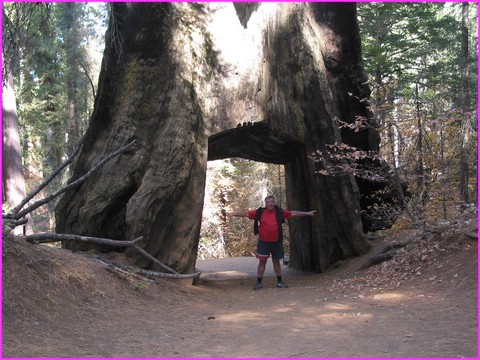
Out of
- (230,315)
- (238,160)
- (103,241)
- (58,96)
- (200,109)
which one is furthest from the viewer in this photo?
(238,160)

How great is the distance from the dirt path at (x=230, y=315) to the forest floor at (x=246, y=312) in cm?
2

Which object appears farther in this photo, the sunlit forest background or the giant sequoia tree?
the sunlit forest background

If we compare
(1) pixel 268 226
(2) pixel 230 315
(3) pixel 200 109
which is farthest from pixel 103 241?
(3) pixel 200 109

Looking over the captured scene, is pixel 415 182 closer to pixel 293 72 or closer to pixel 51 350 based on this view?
pixel 293 72

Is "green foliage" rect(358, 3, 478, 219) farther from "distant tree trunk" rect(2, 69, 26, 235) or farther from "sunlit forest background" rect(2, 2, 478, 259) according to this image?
"distant tree trunk" rect(2, 69, 26, 235)

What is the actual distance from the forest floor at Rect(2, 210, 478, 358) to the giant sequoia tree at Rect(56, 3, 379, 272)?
1991mm

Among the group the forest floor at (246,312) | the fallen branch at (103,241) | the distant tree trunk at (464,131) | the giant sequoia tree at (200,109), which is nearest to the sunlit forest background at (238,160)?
the distant tree trunk at (464,131)

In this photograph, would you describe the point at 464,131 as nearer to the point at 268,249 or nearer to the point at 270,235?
the point at 270,235

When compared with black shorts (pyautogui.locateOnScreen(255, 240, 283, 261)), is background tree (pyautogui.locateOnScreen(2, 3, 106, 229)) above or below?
above

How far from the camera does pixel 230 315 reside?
631 centimetres

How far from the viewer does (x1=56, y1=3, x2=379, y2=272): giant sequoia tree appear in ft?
30.7

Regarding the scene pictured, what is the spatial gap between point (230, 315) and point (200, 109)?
487cm

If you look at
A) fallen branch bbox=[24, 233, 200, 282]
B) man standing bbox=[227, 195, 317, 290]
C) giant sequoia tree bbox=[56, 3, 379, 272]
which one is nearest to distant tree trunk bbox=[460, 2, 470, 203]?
giant sequoia tree bbox=[56, 3, 379, 272]

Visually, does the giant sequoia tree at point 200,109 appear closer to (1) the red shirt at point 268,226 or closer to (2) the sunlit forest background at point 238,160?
(1) the red shirt at point 268,226
